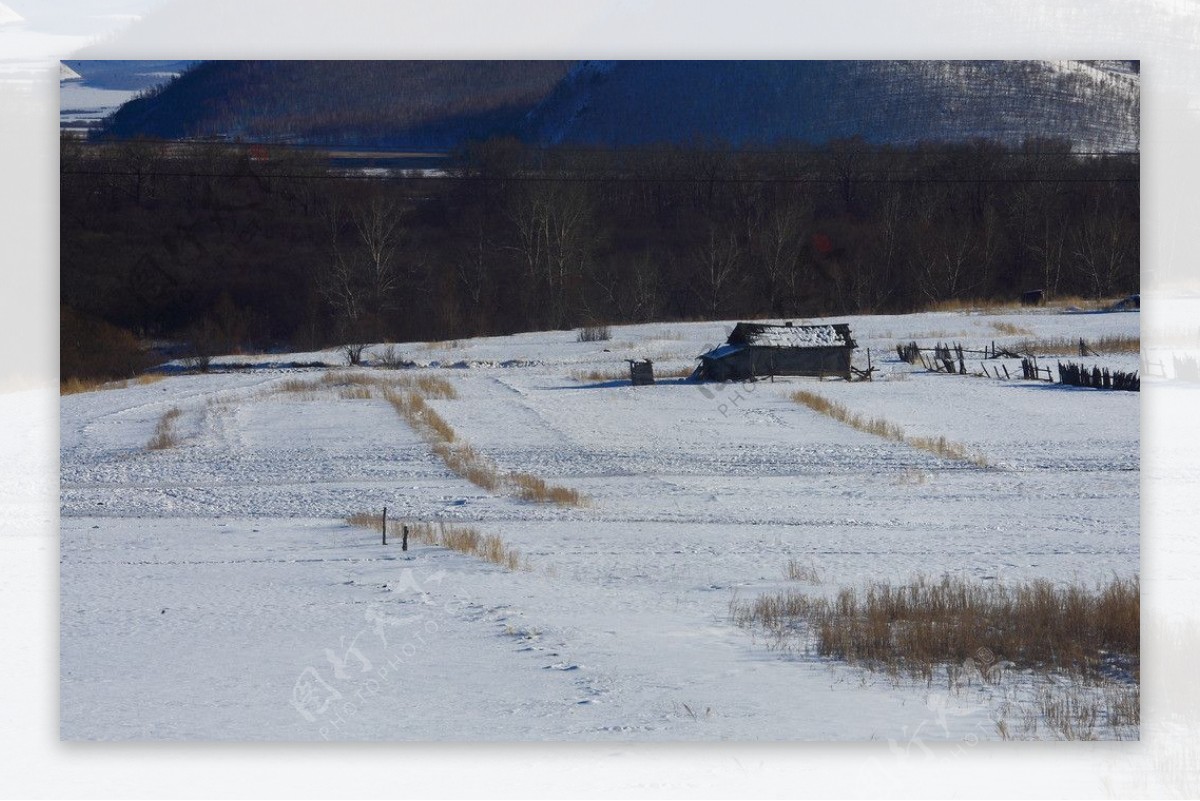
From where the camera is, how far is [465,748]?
251 inches

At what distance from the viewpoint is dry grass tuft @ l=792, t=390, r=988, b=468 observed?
977 centimetres

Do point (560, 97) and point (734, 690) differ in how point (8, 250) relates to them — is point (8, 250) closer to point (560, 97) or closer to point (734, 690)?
point (560, 97)

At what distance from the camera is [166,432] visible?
9828mm

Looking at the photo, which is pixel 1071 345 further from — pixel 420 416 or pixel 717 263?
pixel 420 416

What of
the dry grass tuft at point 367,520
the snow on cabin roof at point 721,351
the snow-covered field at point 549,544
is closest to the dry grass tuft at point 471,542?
the snow-covered field at point 549,544

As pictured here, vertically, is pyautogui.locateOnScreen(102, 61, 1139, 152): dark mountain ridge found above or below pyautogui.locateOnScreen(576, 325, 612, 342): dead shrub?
above

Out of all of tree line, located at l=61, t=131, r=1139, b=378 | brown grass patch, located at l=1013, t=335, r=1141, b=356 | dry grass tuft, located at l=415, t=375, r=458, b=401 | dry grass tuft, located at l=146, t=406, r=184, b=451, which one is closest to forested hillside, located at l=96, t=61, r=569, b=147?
tree line, located at l=61, t=131, r=1139, b=378

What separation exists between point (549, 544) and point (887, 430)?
3.87 metres

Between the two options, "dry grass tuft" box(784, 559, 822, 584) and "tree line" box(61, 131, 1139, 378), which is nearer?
"dry grass tuft" box(784, 559, 822, 584)

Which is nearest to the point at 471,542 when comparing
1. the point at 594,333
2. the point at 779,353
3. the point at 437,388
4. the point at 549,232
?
the point at 594,333

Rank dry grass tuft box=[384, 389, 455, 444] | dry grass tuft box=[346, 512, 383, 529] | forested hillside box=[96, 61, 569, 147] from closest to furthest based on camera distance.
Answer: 1. forested hillside box=[96, 61, 569, 147]
2. dry grass tuft box=[346, 512, 383, 529]
3. dry grass tuft box=[384, 389, 455, 444]

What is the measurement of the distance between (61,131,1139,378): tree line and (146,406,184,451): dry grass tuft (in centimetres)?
115

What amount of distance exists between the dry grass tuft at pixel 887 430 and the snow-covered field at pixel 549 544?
5.7 inches

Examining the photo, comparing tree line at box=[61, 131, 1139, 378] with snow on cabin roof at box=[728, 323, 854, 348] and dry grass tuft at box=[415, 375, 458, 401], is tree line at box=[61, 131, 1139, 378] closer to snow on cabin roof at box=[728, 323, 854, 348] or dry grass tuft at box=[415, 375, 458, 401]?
snow on cabin roof at box=[728, 323, 854, 348]
